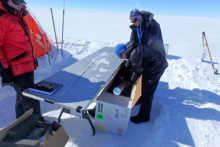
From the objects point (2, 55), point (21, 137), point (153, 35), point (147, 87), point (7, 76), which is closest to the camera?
point (21, 137)

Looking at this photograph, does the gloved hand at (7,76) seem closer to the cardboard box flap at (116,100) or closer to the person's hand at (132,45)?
the cardboard box flap at (116,100)

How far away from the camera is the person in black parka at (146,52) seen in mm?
1787

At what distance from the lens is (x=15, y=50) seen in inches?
66.6

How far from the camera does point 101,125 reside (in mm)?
1816

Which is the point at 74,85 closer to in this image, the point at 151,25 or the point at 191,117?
the point at 151,25

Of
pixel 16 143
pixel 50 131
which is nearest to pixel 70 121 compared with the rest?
pixel 50 131

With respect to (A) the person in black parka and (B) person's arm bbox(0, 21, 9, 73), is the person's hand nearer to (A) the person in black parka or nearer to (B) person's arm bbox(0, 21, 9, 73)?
(A) the person in black parka

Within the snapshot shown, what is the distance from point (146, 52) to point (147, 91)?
545 millimetres

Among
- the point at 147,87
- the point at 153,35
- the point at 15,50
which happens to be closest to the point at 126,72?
the point at 147,87

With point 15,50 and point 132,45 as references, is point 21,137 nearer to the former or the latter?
point 15,50

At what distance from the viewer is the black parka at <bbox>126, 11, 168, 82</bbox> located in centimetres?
176

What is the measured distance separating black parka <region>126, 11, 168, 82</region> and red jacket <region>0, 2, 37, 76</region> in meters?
1.17

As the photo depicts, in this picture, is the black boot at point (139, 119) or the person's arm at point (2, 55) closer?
the person's arm at point (2, 55)

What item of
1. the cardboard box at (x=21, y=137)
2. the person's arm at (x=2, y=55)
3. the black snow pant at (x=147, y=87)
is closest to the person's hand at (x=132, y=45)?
the black snow pant at (x=147, y=87)
